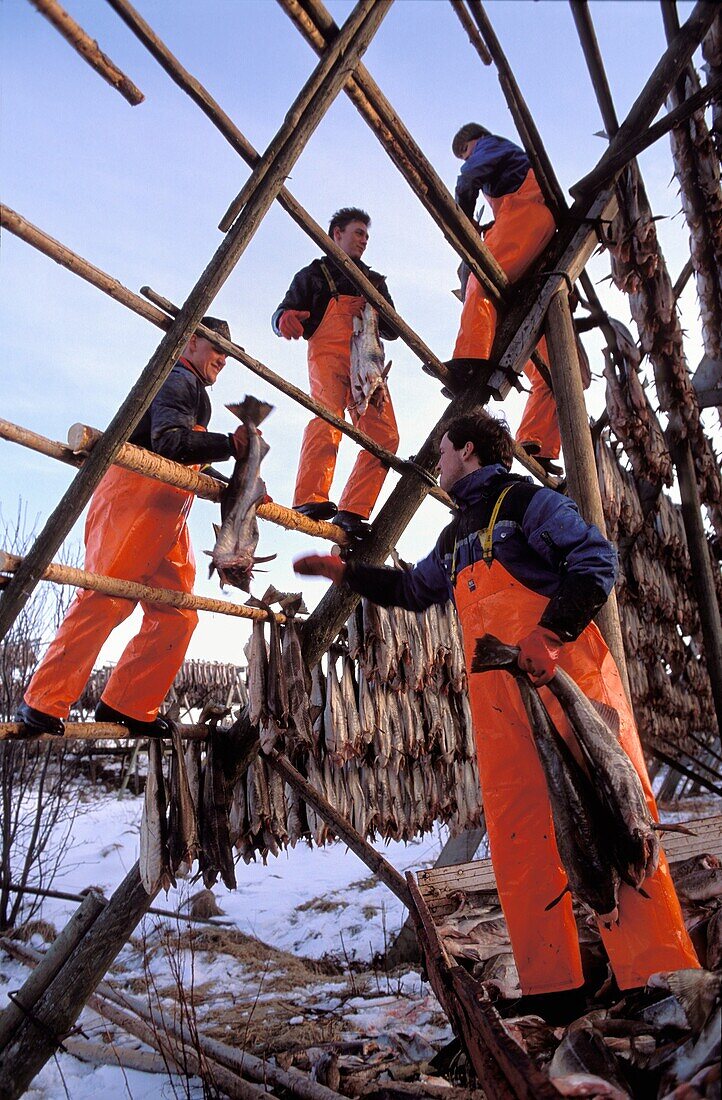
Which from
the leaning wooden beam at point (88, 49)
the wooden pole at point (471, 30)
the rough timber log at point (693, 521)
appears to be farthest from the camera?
the rough timber log at point (693, 521)

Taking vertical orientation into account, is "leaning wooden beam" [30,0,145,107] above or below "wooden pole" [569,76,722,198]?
below

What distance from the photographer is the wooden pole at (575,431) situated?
4.04 m

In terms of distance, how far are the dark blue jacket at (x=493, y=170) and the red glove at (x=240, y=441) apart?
2.75 metres

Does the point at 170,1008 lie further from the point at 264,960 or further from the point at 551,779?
the point at 551,779

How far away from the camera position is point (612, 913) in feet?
8.66

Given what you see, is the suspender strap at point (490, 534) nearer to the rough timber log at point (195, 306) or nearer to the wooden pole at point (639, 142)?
the rough timber log at point (195, 306)

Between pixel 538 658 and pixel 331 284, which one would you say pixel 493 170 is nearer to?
pixel 331 284

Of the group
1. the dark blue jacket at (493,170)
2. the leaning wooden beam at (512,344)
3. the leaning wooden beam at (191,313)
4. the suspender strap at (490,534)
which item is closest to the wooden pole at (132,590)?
the leaning wooden beam at (191,313)

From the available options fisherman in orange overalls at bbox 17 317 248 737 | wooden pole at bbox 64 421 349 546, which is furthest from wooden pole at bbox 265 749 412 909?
wooden pole at bbox 64 421 349 546

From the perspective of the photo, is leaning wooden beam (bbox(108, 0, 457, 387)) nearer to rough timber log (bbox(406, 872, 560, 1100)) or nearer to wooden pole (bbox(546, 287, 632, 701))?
wooden pole (bbox(546, 287, 632, 701))

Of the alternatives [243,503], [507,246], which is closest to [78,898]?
[243,503]

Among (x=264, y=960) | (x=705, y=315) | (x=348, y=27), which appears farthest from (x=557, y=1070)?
(x=264, y=960)

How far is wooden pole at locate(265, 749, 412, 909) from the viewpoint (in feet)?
14.1

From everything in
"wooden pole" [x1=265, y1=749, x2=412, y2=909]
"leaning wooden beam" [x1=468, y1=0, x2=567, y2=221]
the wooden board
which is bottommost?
the wooden board
